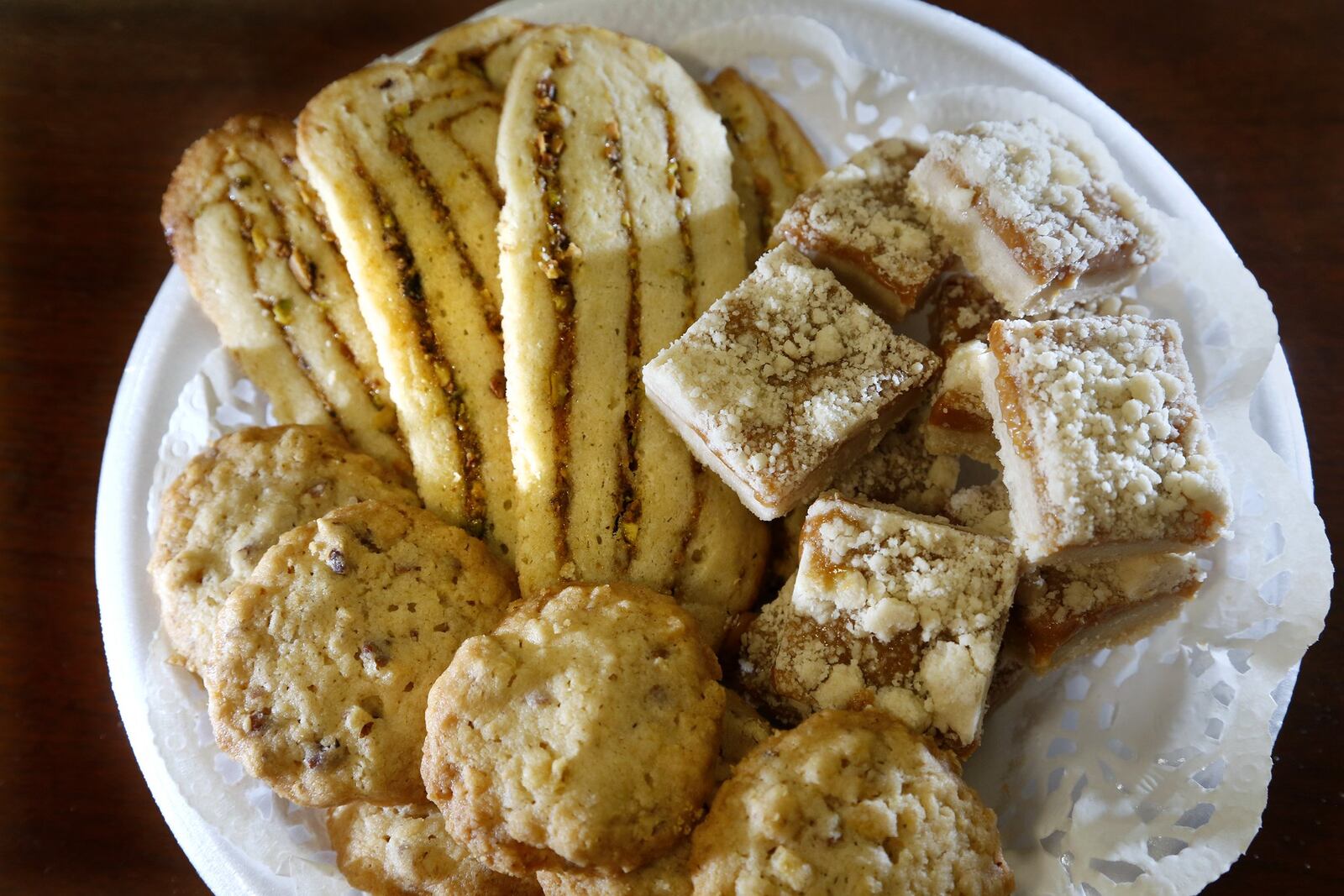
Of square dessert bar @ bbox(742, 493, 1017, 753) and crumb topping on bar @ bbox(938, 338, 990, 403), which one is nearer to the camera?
square dessert bar @ bbox(742, 493, 1017, 753)

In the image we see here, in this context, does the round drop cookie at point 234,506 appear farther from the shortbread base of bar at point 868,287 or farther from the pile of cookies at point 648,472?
the shortbread base of bar at point 868,287

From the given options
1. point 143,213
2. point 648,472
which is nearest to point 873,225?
point 648,472

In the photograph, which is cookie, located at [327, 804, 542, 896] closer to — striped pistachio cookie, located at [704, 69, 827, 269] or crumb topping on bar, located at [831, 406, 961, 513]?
crumb topping on bar, located at [831, 406, 961, 513]

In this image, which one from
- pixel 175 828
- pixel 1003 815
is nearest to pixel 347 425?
pixel 175 828

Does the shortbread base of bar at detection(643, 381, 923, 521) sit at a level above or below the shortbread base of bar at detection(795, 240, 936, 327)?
below

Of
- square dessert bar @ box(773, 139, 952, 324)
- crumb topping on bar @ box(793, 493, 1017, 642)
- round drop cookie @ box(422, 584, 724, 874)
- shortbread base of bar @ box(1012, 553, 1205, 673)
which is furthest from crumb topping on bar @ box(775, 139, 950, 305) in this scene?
round drop cookie @ box(422, 584, 724, 874)

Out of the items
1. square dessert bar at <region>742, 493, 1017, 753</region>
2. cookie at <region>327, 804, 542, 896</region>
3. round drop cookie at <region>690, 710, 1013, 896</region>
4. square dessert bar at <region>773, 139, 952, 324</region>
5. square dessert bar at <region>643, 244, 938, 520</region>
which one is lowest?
cookie at <region>327, 804, 542, 896</region>
